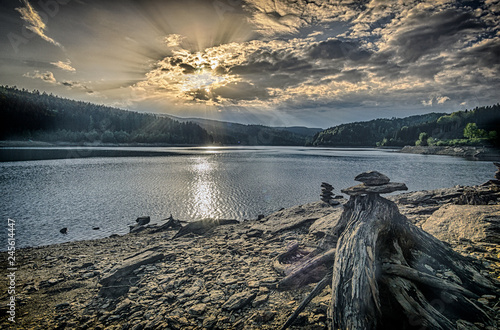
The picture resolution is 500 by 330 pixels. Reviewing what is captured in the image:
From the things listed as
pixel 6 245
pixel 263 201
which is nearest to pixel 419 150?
pixel 263 201

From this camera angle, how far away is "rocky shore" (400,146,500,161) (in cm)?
10613

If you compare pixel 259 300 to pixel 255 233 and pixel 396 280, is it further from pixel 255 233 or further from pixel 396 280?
pixel 255 233

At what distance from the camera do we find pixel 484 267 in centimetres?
627

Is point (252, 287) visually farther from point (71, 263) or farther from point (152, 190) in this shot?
point (152, 190)

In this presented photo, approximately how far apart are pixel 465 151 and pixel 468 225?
508 ft

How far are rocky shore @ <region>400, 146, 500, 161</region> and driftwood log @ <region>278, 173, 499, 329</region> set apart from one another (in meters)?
130

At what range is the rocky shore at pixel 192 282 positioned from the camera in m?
6.05

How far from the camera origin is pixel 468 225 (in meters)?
9.01

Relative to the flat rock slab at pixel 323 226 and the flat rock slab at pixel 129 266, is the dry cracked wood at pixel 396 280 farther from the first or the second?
the flat rock slab at pixel 129 266

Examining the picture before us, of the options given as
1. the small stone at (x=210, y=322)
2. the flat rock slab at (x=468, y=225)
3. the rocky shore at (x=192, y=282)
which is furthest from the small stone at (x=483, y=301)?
the small stone at (x=210, y=322)

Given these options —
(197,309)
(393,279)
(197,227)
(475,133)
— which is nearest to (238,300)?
(197,309)

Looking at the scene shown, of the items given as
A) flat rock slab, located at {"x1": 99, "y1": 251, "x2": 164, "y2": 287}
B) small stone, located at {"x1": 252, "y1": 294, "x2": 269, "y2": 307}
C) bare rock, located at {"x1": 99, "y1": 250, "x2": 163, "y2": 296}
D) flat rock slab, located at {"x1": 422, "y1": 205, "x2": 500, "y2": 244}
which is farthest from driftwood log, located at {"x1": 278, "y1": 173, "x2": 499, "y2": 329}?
flat rock slab, located at {"x1": 99, "y1": 251, "x2": 164, "y2": 287}

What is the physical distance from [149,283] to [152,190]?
94.8 ft

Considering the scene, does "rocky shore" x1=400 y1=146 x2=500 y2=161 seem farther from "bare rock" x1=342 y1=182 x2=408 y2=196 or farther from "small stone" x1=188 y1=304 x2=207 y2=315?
"small stone" x1=188 y1=304 x2=207 y2=315
